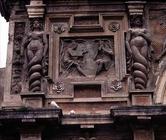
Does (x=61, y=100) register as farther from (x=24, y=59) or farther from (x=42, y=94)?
(x=24, y=59)

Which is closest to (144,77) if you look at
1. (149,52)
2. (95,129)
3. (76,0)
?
(149,52)

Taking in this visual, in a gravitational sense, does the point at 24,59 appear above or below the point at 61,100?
above

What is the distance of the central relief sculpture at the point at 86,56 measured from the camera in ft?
39.5

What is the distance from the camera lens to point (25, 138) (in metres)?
11.0

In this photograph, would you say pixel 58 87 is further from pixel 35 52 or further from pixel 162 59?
pixel 162 59

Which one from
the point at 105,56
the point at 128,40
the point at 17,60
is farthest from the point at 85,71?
the point at 17,60

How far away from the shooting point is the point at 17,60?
481 inches

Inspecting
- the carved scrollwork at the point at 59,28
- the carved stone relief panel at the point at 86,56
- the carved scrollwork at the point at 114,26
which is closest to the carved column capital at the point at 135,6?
the carved stone relief panel at the point at 86,56

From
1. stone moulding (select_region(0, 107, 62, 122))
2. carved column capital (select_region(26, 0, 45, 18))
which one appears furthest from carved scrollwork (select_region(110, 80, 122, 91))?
carved column capital (select_region(26, 0, 45, 18))

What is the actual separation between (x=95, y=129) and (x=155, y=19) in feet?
9.72

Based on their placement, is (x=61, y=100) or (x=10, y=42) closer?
(x=61, y=100)

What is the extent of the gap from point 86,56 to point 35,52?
1098 millimetres

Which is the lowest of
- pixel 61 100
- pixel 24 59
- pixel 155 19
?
pixel 61 100

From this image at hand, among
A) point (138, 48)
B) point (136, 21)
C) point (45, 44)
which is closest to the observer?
point (138, 48)
